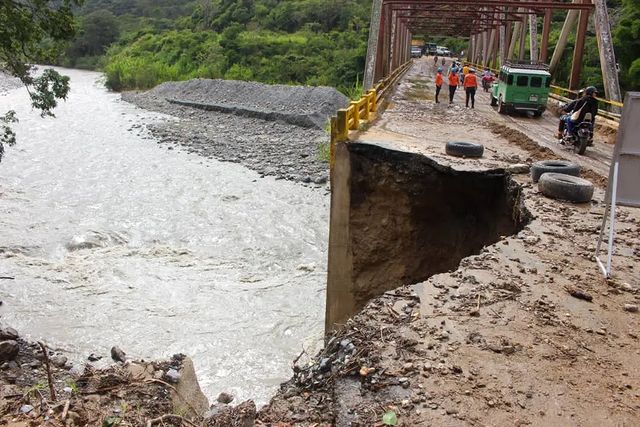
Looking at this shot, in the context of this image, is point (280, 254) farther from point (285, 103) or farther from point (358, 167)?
point (285, 103)

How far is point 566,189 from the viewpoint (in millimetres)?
8406

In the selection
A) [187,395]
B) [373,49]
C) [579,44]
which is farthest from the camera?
[373,49]

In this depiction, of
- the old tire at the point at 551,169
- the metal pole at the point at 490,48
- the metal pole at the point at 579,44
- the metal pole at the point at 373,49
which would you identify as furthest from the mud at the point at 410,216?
the metal pole at the point at 490,48

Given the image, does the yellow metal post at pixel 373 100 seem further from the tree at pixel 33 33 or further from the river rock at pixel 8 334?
the river rock at pixel 8 334

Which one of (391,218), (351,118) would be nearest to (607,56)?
(351,118)

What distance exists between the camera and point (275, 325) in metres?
11.9

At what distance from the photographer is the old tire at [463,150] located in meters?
10.2

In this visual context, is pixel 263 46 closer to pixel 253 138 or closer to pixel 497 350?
pixel 253 138

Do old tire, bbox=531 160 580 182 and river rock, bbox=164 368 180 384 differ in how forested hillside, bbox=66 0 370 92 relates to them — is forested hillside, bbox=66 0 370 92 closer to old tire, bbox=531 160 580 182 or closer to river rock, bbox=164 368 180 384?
old tire, bbox=531 160 580 182

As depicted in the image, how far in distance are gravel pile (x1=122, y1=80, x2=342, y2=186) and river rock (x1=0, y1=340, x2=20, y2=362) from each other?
1461cm

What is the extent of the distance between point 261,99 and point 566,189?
3562cm

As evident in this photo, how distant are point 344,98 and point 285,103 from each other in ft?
14.0

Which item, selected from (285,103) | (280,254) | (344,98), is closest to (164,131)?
(285,103)

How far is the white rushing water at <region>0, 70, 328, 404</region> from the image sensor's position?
11180mm
